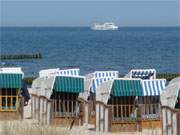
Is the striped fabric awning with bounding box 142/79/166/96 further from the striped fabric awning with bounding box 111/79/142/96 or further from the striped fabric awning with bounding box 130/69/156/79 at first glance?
the striped fabric awning with bounding box 130/69/156/79

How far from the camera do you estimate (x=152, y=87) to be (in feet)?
59.0

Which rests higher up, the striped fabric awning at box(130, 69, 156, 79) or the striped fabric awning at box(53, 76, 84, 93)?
the striped fabric awning at box(130, 69, 156, 79)

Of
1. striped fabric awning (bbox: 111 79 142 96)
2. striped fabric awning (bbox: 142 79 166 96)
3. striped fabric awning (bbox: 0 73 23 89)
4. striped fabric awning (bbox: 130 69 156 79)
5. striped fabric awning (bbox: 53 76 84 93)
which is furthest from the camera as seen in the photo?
striped fabric awning (bbox: 130 69 156 79)

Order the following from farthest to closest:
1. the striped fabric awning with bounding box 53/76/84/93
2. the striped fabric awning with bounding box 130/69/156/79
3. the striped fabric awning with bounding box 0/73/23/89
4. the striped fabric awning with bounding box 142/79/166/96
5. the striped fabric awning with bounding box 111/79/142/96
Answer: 1. the striped fabric awning with bounding box 130/69/156/79
2. the striped fabric awning with bounding box 0/73/23/89
3. the striped fabric awning with bounding box 142/79/166/96
4. the striped fabric awning with bounding box 53/76/84/93
5. the striped fabric awning with bounding box 111/79/142/96

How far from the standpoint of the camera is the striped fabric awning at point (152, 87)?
704 inches

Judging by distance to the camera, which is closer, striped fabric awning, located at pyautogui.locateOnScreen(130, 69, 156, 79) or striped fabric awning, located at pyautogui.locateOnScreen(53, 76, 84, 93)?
striped fabric awning, located at pyautogui.locateOnScreen(53, 76, 84, 93)

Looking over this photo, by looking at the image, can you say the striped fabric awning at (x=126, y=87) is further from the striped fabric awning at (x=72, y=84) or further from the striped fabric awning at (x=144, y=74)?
the striped fabric awning at (x=144, y=74)

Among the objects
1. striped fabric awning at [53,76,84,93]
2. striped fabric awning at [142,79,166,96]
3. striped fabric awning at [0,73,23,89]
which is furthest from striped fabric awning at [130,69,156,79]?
striped fabric awning at [0,73,23,89]

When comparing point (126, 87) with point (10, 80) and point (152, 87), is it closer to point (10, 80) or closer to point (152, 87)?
point (152, 87)

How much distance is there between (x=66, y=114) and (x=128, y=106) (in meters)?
1.58

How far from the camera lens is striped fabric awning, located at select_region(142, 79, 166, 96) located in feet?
58.7

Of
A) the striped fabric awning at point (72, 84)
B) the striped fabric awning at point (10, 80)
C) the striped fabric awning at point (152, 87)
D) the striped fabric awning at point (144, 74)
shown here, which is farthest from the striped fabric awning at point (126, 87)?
the striped fabric awning at point (144, 74)

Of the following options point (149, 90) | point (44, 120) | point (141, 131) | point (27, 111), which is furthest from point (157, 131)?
point (27, 111)

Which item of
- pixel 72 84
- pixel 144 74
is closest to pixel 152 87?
pixel 72 84
